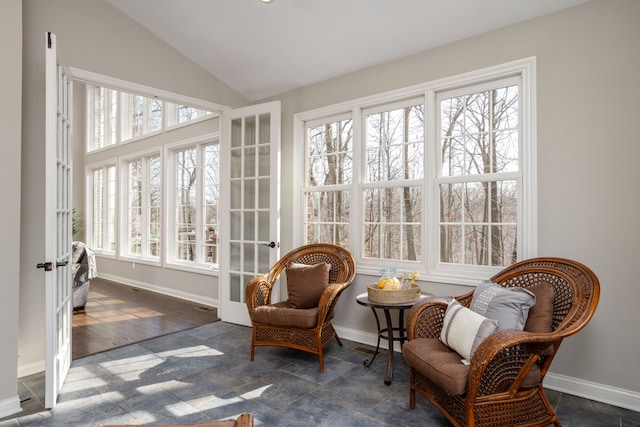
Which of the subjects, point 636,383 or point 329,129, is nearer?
point 636,383

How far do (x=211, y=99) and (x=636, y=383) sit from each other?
14.3 ft

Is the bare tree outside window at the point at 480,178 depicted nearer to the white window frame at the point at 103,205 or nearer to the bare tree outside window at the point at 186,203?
the bare tree outside window at the point at 186,203

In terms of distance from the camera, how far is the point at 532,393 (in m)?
1.97

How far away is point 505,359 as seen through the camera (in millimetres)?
1854

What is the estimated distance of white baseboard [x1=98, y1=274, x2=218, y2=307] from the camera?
5064 mm

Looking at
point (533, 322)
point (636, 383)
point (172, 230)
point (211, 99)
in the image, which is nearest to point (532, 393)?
point (533, 322)

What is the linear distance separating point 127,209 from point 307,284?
16.0ft

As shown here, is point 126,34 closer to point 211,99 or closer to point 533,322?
point 211,99

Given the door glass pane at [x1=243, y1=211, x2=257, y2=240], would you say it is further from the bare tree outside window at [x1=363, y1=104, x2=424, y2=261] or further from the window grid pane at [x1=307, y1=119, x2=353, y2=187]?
the bare tree outside window at [x1=363, y1=104, x2=424, y2=261]

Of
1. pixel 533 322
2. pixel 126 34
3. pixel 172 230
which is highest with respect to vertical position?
pixel 126 34

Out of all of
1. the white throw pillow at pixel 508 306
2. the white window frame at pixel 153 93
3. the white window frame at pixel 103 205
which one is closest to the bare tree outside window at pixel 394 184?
the white throw pillow at pixel 508 306

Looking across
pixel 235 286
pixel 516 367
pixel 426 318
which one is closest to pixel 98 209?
pixel 235 286

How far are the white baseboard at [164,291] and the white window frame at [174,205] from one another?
38 centimetres

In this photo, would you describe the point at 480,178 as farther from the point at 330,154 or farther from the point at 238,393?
the point at 238,393
